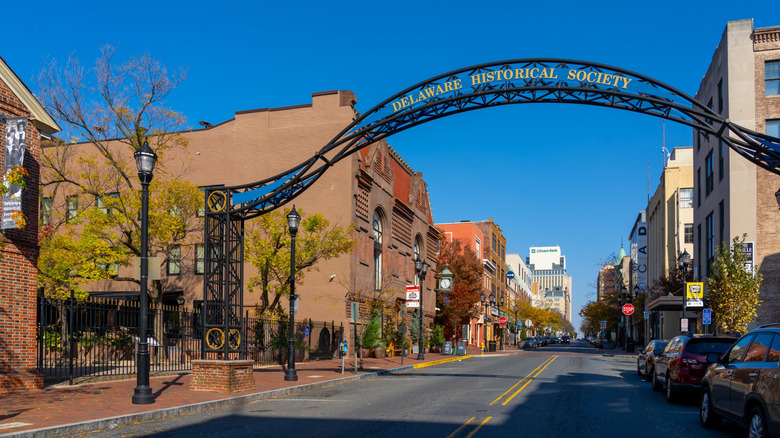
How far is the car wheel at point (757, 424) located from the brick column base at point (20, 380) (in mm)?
14488

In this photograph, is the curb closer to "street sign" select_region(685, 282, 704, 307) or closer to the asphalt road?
the asphalt road

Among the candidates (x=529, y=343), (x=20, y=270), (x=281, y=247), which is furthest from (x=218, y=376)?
(x=529, y=343)

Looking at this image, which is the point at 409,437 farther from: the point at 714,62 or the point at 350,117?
the point at 714,62

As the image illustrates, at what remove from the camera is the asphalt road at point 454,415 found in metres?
11.0

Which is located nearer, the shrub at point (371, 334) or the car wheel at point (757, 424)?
the car wheel at point (757, 424)

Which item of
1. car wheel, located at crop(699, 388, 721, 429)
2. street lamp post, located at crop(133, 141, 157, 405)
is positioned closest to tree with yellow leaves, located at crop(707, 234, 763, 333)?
car wheel, located at crop(699, 388, 721, 429)

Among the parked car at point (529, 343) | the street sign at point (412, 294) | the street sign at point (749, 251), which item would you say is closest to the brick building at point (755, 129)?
the street sign at point (749, 251)

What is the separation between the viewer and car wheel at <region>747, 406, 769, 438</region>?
326 inches

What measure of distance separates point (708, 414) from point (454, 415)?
14.4ft

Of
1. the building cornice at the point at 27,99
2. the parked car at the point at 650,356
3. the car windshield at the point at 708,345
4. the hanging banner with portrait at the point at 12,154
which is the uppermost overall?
the building cornice at the point at 27,99

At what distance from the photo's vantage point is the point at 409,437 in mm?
10258

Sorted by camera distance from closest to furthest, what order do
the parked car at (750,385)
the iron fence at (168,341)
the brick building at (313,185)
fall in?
the parked car at (750,385)
the iron fence at (168,341)
the brick building at (313,185)

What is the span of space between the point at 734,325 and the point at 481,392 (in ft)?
57.2

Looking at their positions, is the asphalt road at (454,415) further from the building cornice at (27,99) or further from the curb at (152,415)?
the building cornice at (27,99)
